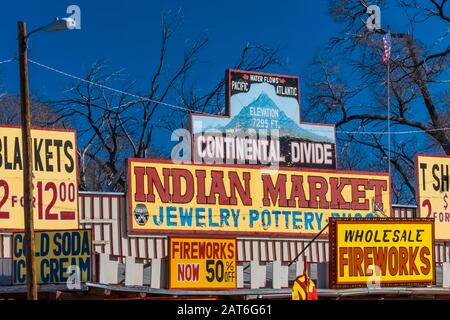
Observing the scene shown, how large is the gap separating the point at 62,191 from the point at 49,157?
41.3 inches

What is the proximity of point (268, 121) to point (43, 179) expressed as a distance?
26.7ft

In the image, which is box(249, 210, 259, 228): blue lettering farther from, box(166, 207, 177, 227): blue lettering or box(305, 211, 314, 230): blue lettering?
box(166, 207, 177, 227): blue lettering

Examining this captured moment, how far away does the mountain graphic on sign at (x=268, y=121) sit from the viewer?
105 ft

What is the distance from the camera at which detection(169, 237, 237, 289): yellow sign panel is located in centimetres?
2591

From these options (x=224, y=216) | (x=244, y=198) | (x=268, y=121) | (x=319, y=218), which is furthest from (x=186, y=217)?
(x=319, y=218)

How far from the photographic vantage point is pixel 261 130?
1273 inches

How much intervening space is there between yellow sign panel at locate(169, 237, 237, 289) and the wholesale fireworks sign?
5.30 meters

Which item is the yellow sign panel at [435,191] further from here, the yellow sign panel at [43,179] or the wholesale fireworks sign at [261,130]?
the yellow sign panel at [43,179]

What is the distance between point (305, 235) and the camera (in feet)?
109

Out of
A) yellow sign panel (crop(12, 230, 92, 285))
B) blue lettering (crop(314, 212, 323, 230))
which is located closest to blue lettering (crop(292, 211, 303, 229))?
blue lettering (crop(314, 212, 323, 230))

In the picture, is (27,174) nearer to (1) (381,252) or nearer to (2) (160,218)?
(2) (160,218)

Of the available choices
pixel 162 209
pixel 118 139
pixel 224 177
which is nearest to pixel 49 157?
pixel 162 209

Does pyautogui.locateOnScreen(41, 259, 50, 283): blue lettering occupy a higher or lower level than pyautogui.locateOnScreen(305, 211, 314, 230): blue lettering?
lower
